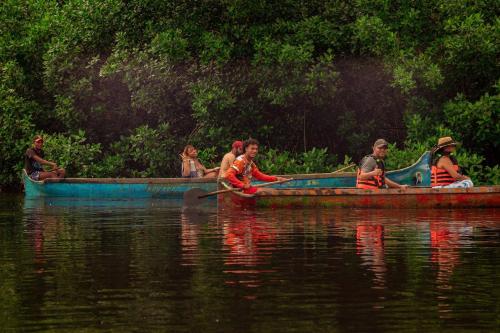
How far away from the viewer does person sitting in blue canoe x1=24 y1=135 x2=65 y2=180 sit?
93.4 feet

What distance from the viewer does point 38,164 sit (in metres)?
29.1

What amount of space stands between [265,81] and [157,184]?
14.1ft

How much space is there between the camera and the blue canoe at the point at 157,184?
2517 centimetres

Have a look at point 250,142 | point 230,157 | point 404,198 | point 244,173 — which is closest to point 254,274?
point 250,142

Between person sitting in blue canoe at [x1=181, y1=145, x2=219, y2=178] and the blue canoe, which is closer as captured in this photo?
the blue canoe

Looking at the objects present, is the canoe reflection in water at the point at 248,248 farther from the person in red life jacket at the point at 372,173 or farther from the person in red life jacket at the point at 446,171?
the person in red life jacket at the point at 446,171

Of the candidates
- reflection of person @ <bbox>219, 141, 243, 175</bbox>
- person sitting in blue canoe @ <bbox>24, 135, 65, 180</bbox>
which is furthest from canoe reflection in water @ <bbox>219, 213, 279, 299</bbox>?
person sitting in blue canoe @ <bbox>24, 135, 65, 180</bbox>

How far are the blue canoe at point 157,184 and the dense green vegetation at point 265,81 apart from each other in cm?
239

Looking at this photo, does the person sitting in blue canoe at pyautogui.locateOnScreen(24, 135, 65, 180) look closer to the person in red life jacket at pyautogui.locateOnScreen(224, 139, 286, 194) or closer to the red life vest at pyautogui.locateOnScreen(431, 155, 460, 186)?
the person in red life jacket at pyautogui.locateOnScreen(224, 139, 286, 194)

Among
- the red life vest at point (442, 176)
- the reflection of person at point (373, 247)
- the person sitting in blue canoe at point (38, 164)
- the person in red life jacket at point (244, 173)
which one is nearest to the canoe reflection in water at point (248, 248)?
the reflection of person at point (373, 247)

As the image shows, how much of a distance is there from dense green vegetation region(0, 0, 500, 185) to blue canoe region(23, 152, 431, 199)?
239 centimetres

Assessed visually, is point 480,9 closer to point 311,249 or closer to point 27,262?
point 311,249

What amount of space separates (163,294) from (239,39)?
20615 mm

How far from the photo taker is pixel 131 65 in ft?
99.2
